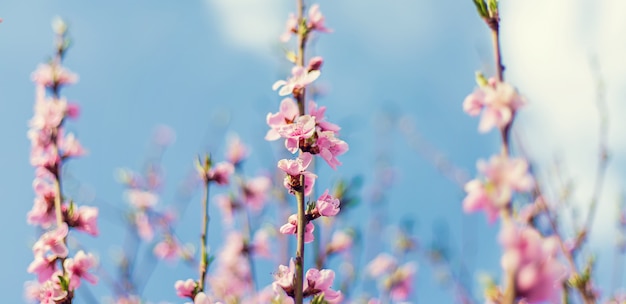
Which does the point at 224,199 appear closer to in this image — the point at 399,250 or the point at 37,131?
the point at 399,250

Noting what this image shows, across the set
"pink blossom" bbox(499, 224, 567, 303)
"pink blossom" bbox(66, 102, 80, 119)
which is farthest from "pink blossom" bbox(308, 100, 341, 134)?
"pink blossom" bbox(66, 102, 80, 119)

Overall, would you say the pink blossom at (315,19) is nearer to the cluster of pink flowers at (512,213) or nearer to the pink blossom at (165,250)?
the cluster of pink flowers at (512,213)

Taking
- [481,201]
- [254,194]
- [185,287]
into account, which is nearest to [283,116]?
[185,287]

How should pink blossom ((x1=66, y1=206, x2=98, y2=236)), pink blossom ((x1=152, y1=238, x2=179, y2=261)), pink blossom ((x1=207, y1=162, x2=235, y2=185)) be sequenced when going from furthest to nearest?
pink blossom ((x1=152, y1=238, x2=179, y2=261)) → pink blossom ((x1=207, y1=162, x2=235, y2=185)) → pink blossom ((x1=66, y1=206, x2=98, y2=236))

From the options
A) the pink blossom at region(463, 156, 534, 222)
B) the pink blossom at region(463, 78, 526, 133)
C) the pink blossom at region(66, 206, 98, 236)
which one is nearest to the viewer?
the pink blossom at region(463, 156, 534, 222)

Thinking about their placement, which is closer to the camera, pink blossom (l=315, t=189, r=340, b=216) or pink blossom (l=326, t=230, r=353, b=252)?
pink blossom (l=315, t=189, r=340, b=216)

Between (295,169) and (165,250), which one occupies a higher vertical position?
(165,250)

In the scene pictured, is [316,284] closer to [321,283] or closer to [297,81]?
[321,283]

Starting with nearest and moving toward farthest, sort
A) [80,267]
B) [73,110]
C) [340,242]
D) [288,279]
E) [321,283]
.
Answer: [288,279] < [321,283] < [80,267] < [73,110] < [340,242]

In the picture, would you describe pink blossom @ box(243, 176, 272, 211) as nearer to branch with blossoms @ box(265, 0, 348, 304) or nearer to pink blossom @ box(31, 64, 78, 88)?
pink blossom @ box(31, 64, 78, 88)
